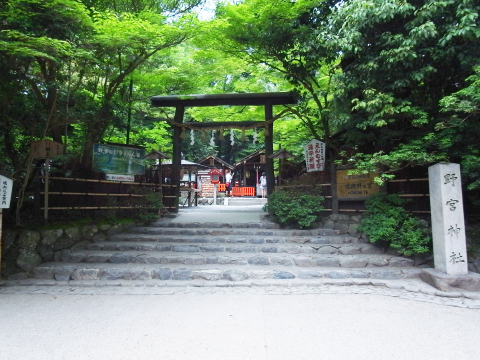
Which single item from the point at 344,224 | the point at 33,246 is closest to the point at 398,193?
the point at 344,224

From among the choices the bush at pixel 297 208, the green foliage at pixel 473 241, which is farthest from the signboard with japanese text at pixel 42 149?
the green foliage at pixel 473 241

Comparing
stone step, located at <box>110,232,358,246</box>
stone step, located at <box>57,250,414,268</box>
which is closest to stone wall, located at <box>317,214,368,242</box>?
stone step, located at <box>110,232,358,246</box>

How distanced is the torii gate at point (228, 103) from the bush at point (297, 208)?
2108 millimetres

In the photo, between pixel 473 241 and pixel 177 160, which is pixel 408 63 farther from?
pixel 177 160

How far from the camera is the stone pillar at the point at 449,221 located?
18.6 feet

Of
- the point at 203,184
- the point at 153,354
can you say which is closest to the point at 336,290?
the point at 153,354

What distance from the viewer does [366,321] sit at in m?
4.22

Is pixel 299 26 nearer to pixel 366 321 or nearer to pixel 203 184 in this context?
pixel 366 321

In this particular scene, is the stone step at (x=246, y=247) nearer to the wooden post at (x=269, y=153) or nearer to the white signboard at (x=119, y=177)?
the white signboard at (x=119, y=177)

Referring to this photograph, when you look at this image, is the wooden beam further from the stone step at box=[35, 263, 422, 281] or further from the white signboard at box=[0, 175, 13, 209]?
the stone step at box=[35, 263, 422, 281]

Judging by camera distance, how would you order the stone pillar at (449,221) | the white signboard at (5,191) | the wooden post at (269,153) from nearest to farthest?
the white signboard at (5,191), the stone pillar at (449,221), the wooden post at (269,153)

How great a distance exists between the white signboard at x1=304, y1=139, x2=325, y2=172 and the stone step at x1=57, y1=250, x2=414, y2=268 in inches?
130

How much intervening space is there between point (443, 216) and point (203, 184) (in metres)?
21.4

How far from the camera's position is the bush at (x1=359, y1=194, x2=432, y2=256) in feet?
21.9
